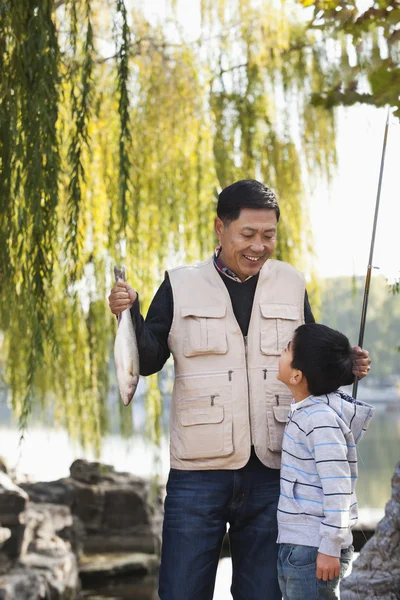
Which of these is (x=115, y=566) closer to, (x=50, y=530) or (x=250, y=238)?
(x=50, y=530)

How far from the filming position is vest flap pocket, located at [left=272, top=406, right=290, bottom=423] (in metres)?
2.54

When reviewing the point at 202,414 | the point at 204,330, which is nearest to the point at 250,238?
the point at 204,330

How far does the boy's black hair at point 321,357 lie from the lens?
2.46 meters

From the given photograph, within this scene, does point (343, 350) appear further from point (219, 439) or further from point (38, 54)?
point (38, 54)

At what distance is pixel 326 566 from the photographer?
231 centimetres

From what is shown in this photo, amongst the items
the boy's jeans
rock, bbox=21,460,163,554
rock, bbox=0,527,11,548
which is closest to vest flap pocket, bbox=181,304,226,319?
the boy's jeans

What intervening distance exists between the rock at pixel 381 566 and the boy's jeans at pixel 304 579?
3.80ft

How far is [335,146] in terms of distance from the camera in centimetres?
719

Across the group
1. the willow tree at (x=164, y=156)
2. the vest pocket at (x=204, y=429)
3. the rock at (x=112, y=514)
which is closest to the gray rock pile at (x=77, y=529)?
the rock at (x=112, y=514)

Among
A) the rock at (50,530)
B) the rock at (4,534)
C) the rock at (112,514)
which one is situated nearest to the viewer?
the rock at (4,534)

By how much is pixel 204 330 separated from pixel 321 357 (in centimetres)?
32

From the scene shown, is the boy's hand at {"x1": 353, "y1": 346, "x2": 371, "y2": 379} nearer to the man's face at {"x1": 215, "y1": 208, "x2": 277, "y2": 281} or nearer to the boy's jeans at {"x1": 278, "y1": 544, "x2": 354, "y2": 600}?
the man's face at {"x1": 215, "y1": 208, "x2": 277, "y2": 281}

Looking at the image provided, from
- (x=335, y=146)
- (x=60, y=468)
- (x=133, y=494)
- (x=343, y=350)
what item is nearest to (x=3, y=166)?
(x=343, y=350)

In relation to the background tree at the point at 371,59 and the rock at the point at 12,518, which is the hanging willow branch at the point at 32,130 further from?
the rock at the point at 12,518
